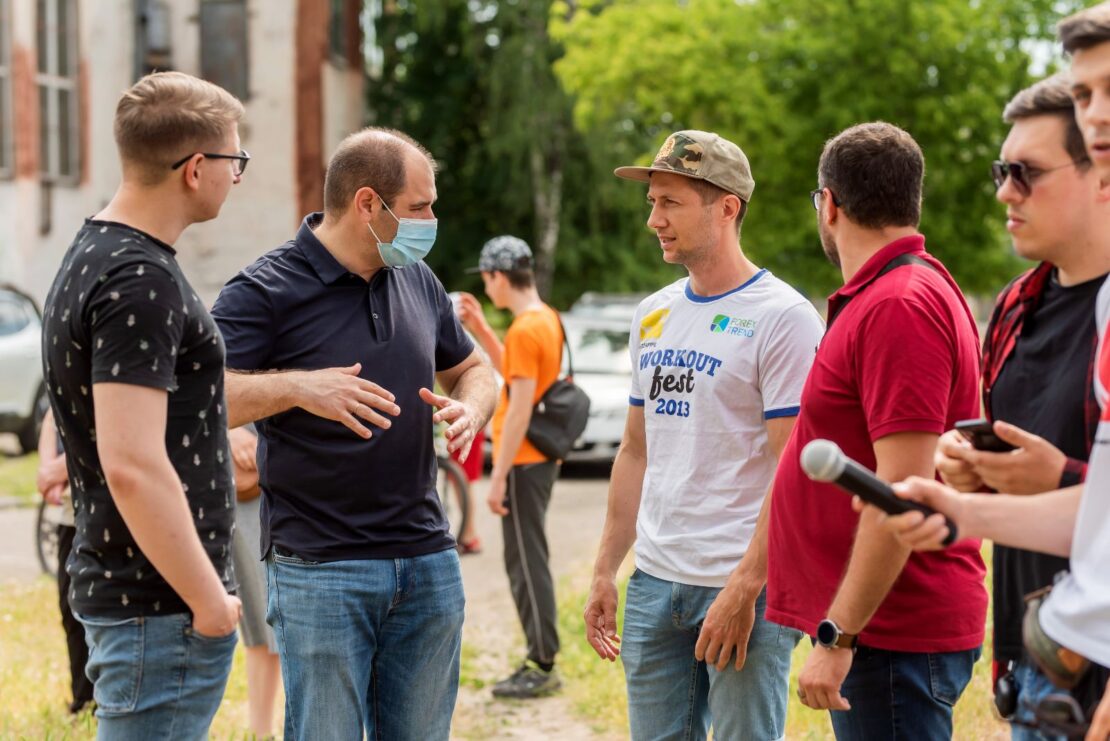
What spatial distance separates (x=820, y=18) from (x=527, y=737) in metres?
17.2

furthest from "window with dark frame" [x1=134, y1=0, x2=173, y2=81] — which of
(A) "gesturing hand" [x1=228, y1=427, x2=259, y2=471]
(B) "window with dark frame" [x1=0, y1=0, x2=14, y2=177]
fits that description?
(A) "gesturing hand" [x1=228, y1=427, x2=259, y2=471]

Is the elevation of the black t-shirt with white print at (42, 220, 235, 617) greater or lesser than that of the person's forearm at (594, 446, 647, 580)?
→ greater

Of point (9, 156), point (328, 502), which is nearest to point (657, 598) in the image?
point (328, 502)

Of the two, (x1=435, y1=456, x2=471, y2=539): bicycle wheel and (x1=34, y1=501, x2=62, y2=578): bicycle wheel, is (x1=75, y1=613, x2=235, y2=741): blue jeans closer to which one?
(x1=34, y1=501, x2=62, y2=578): bicycle wheel

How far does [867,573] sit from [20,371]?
47.4 feet

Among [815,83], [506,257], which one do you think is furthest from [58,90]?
[506,257]

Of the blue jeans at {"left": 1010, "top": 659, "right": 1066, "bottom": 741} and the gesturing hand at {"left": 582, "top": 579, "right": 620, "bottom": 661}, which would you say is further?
the gesturing hand at {"left": 582, "top": 579, "right": 620, "bottom": 661}

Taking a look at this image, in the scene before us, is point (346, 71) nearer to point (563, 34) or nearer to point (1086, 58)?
point (563, 34)

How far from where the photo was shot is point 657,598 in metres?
3.79


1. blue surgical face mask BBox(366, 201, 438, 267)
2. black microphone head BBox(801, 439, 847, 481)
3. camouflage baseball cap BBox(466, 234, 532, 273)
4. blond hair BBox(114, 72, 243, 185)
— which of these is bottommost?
camouflage baseball cap BBox(466, 234, 532, 273)

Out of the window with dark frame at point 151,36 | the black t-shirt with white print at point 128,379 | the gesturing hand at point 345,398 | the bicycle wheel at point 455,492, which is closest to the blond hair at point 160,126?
the black t-shirt with white print at point 128,379

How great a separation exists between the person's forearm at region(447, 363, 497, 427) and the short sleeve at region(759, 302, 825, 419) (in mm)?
855

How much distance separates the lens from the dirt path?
623 centimetres

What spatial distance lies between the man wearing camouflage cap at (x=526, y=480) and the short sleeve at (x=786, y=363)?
10.8 feet
